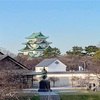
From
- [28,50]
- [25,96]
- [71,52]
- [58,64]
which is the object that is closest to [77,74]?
[58,64]

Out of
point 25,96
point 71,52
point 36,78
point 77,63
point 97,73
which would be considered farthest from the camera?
point 71,52

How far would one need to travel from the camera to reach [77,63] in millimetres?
50719

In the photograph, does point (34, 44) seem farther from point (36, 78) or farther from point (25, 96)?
point (25, 96)

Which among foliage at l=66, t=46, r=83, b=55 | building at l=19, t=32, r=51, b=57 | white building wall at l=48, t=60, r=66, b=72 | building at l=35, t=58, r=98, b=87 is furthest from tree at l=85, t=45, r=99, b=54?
building at l=19, t=32, r=51, b=57

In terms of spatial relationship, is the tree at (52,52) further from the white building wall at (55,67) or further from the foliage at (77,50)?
the white building wall at (55,67)

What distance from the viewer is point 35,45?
242 ft

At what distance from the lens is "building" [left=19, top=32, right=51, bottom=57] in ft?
230

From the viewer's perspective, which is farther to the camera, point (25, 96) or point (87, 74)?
point (87, 74)

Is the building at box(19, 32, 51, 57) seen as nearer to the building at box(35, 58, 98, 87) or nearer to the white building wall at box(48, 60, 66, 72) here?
the white building wall at box(48, 60, 66, 72)

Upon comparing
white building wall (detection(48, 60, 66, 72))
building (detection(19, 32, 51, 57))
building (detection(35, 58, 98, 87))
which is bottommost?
building (detection(35, 58, 98, 87))

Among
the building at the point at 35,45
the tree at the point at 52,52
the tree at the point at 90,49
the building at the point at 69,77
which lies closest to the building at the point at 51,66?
the building at the point at 69,77

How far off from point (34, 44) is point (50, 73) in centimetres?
3351

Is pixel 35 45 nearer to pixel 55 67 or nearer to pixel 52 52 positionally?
pixel 52 52

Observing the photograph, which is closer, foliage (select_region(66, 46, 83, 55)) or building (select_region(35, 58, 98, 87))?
building (select_region(35, 58, 98, 87))
